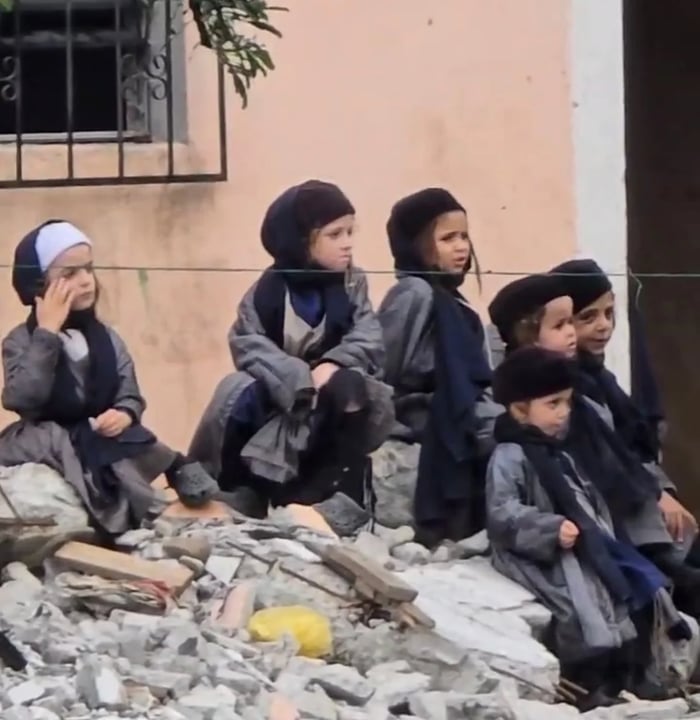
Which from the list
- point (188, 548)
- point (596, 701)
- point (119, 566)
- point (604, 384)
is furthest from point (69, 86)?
point (596, 701)

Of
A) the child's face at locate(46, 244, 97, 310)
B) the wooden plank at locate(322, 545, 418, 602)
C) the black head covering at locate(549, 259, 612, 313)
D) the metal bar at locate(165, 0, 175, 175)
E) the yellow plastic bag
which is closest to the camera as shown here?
the yellow plastic bag

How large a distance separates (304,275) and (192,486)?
0.65 m

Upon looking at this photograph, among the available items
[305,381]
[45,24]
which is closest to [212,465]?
[305,381]

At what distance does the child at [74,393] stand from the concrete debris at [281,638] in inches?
3.4

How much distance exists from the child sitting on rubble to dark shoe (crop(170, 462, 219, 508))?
945 millimetres

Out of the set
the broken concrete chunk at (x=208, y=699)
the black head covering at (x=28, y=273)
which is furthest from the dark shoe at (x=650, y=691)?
the black head covering at (x=28, y=273)

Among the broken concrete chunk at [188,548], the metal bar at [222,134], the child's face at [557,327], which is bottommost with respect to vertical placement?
the broken concrete chunk at [188,548]

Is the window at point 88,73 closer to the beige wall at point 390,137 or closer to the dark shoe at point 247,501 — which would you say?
the beige wall at point 390,137

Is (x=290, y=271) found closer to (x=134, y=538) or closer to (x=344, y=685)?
(x=134, y=538)

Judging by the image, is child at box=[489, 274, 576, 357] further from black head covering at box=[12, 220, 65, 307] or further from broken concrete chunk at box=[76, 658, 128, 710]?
broken concrete chunk at box=[76, 658, 128, 710]

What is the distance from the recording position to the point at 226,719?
16.9 ft

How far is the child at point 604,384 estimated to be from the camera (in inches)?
275

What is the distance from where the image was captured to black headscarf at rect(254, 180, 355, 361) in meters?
6.76

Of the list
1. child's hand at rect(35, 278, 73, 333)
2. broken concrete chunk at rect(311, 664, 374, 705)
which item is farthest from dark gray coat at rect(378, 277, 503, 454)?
broken concrete chunk at rect(311, 664, 374, 705)
